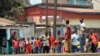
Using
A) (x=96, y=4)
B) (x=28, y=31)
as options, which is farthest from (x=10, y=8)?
(x=96, y=4)

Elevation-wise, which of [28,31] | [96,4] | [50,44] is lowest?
[96,4]

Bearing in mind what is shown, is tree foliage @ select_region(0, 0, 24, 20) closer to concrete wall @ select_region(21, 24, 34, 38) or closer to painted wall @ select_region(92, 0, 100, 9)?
concrete wall @ select_region(21, 24, 34, 38)

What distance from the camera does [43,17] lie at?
49.3 m

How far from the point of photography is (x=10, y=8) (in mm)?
45656

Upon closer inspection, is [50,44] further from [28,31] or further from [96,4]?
[96,4]

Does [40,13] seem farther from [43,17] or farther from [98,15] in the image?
[98,15]

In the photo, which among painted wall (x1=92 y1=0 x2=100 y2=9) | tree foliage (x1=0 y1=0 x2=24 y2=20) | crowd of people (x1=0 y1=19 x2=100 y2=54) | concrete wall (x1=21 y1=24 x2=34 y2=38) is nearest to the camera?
crowd of people (x1=0 y1=19 x2=100 y2=54)

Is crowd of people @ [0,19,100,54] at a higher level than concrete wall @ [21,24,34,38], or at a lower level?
higher

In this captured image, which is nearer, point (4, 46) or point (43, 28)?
point (4, 46)

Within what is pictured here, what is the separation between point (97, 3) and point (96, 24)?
25.4ft

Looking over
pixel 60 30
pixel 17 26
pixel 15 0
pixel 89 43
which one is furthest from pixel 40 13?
pixel 89 43

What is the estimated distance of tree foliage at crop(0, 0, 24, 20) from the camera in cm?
4489

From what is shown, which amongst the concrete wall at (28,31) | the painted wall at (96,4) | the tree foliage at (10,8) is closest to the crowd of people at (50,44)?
the concrete wall at (28,31)

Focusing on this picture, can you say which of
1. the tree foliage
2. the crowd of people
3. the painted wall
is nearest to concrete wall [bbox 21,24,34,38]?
the crowd of people
